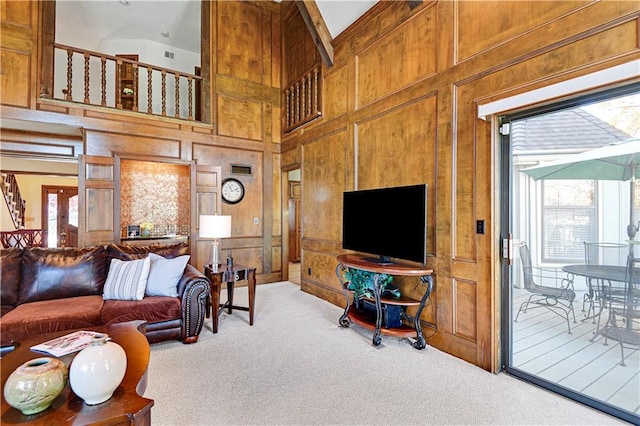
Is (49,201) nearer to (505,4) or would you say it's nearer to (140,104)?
(140,104)

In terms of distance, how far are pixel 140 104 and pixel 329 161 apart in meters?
4.43

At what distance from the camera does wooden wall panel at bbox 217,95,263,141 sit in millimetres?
5691

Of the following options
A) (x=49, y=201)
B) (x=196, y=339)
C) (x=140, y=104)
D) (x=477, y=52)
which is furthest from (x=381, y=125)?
(x=49, y=201)

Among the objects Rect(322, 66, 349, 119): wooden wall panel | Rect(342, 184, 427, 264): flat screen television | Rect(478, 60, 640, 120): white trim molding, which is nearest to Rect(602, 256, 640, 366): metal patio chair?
Rect(478, 60, 640, 120): white trim molding

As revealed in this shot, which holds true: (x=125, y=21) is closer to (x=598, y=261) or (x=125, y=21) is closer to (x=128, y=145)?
(x=128, y=145)

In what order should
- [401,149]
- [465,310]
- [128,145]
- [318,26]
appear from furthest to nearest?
[128,145]
[318,26]
[401,149]
[465,310]

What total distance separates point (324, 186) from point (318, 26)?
2.31 m

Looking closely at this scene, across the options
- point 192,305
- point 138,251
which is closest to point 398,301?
point 192,305

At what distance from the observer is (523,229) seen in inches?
101

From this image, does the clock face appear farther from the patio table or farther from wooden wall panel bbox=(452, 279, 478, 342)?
the patio table

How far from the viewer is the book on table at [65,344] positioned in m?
1.76

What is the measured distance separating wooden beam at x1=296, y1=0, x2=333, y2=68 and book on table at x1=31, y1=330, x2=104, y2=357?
4314 mm

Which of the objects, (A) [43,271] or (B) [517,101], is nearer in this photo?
(B) [517,101]

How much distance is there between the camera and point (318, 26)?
4.43 metres
